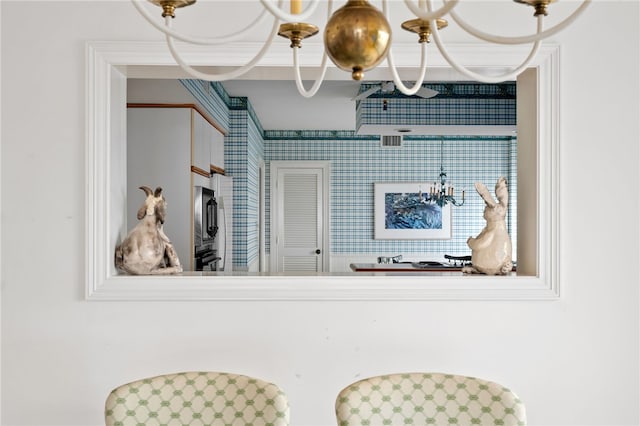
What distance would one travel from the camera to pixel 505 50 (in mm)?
1940

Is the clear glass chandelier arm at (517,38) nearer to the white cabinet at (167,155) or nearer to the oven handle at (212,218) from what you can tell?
the white cabinet at (167,155)

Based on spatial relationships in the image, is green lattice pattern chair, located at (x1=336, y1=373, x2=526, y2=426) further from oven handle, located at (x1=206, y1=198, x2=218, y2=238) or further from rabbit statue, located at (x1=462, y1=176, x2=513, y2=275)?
oven handle, located at (x1=206, y1=198, x2=218, y2=238)

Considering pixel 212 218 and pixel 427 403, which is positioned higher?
pixel 212 218

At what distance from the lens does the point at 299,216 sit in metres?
7.71

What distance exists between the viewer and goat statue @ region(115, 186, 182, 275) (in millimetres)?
1961

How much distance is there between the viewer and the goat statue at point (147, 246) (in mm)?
1961

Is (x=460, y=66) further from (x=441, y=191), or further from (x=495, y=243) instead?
(x=441, y=191)

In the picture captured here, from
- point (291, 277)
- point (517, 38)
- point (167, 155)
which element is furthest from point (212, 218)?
point (517, 38)

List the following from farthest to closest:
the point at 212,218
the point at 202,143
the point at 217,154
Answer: the point at 217,154 < the point at 212,218 < the point at 202,143

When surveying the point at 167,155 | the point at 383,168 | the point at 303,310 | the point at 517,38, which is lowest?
the point at 303,310

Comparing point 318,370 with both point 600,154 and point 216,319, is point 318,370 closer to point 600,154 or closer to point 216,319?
point 216,319

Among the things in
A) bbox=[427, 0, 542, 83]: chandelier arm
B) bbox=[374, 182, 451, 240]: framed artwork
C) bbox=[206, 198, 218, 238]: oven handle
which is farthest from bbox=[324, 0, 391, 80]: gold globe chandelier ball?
bbox=[374, 182, 451, 240]: framed artwork

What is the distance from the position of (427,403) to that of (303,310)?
0.63 metres

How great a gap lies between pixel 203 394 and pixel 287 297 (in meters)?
0.57
